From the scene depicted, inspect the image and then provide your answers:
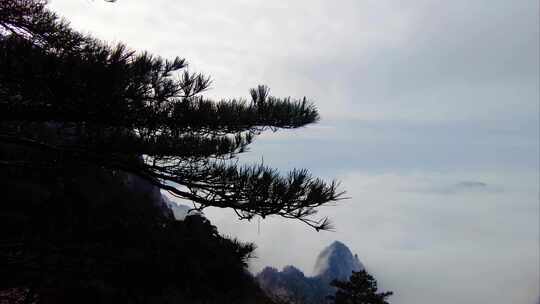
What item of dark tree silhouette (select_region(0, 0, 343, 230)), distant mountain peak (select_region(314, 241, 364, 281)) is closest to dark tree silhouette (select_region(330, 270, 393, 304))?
dark tree silhouette (select_region(0, 0, 343, 230))

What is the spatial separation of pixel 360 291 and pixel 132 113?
18.0 meters

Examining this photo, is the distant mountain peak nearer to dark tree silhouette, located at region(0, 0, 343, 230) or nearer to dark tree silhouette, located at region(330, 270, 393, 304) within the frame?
dark tree silhouette, located at region(330, 270, 393, 304)

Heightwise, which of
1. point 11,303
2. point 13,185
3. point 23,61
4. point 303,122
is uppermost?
point 303,122

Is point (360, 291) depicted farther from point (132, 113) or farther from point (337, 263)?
point (337, 263)

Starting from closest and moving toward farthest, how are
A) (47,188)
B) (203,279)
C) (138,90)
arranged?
(138,90) → (203,279) → (47,188)

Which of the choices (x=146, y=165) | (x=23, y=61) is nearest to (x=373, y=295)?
(x=146, y=165)

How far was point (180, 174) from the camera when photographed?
4.91 metres

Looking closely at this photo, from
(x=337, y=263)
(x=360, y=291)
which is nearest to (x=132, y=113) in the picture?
(x=360, y=291)

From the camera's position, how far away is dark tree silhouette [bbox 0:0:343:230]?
12.3 feet

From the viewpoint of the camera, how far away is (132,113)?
447 cm

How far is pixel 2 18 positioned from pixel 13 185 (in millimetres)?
9674

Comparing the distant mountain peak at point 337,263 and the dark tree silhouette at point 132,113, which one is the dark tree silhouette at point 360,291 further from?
the distant mountain peak at point 337,263

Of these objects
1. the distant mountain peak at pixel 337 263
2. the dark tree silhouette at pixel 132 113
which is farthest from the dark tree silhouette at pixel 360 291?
the distant mountain peak at pixel 337 263

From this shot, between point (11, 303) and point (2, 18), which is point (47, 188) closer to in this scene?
point (11, 303)
